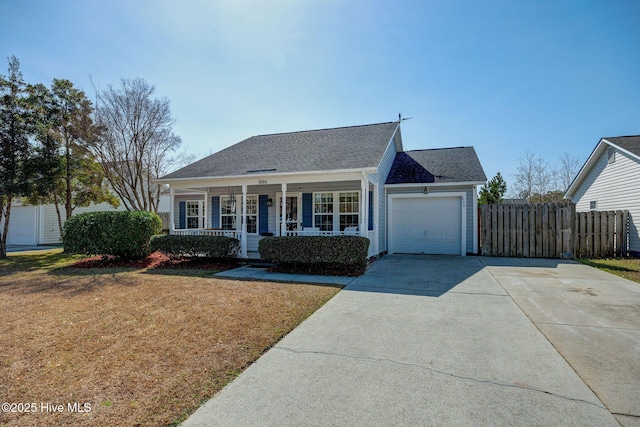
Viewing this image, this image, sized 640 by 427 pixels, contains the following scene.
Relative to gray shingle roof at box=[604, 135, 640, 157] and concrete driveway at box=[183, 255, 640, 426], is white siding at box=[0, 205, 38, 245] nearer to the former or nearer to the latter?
concrete driveway at box=[183, 255, 640, 426]

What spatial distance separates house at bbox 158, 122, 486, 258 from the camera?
10.7 metres

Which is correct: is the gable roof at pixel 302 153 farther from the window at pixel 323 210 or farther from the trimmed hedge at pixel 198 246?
the trimmed hedge at pixel 198 246

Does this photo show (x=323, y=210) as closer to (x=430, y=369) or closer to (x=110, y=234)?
(x=110, y=234)

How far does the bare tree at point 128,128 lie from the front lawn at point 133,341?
875 centimetres

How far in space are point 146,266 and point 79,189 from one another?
26.0 feet

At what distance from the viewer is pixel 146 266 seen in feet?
33.7

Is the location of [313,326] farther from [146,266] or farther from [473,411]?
[146,266]

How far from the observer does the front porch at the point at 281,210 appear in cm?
1104

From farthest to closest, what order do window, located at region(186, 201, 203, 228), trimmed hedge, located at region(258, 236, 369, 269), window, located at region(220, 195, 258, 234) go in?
window, located at region(186, 201, 203, 228)
window, located at region(220, 195, 258, 234)
trimmed hedge, located at region(258, 236, 369, 269)

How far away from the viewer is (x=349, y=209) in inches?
455

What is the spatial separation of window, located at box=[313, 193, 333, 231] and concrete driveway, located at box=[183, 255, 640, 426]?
19.3 feet

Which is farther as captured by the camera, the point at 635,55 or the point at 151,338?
the point at 635,55

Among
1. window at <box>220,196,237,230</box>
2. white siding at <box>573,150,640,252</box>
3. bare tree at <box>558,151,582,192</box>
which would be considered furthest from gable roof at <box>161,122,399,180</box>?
bare tree at <box>558,151,582,192</box>

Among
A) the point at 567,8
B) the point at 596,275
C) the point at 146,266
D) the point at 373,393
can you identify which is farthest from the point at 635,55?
the point at 146,266
